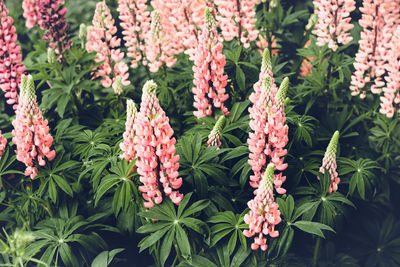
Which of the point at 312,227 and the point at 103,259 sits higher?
the point at 312,227

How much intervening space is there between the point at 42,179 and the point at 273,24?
296cm

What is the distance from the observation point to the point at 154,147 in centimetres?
281

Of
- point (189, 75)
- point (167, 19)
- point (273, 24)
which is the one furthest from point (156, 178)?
point (273, 24)

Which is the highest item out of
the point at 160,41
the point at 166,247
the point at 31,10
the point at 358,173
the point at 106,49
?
the point at 31,10

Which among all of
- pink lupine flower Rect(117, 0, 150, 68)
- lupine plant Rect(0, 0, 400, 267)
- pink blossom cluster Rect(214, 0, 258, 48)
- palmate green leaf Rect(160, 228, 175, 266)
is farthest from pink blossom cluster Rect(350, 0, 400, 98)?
palmate green leaf Rect(160, 228, 175, 266)

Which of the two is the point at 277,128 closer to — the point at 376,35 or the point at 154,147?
the point at 154,147

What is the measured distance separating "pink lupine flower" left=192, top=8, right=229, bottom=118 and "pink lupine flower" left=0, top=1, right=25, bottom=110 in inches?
60.6

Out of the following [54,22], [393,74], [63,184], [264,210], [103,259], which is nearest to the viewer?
[264,210]

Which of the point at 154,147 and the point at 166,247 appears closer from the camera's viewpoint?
the point at 154,147

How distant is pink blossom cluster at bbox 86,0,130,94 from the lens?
14.0 ft

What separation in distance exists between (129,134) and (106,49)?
170 centimetres

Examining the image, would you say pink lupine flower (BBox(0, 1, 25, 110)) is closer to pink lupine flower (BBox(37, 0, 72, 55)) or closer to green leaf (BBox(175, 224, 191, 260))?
pink lupine flower (BBox(37, 0, 72, 55))

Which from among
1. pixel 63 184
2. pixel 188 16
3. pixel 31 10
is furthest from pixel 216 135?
pixel 31 10

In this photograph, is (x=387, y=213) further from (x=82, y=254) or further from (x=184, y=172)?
(x=82, y=254)
